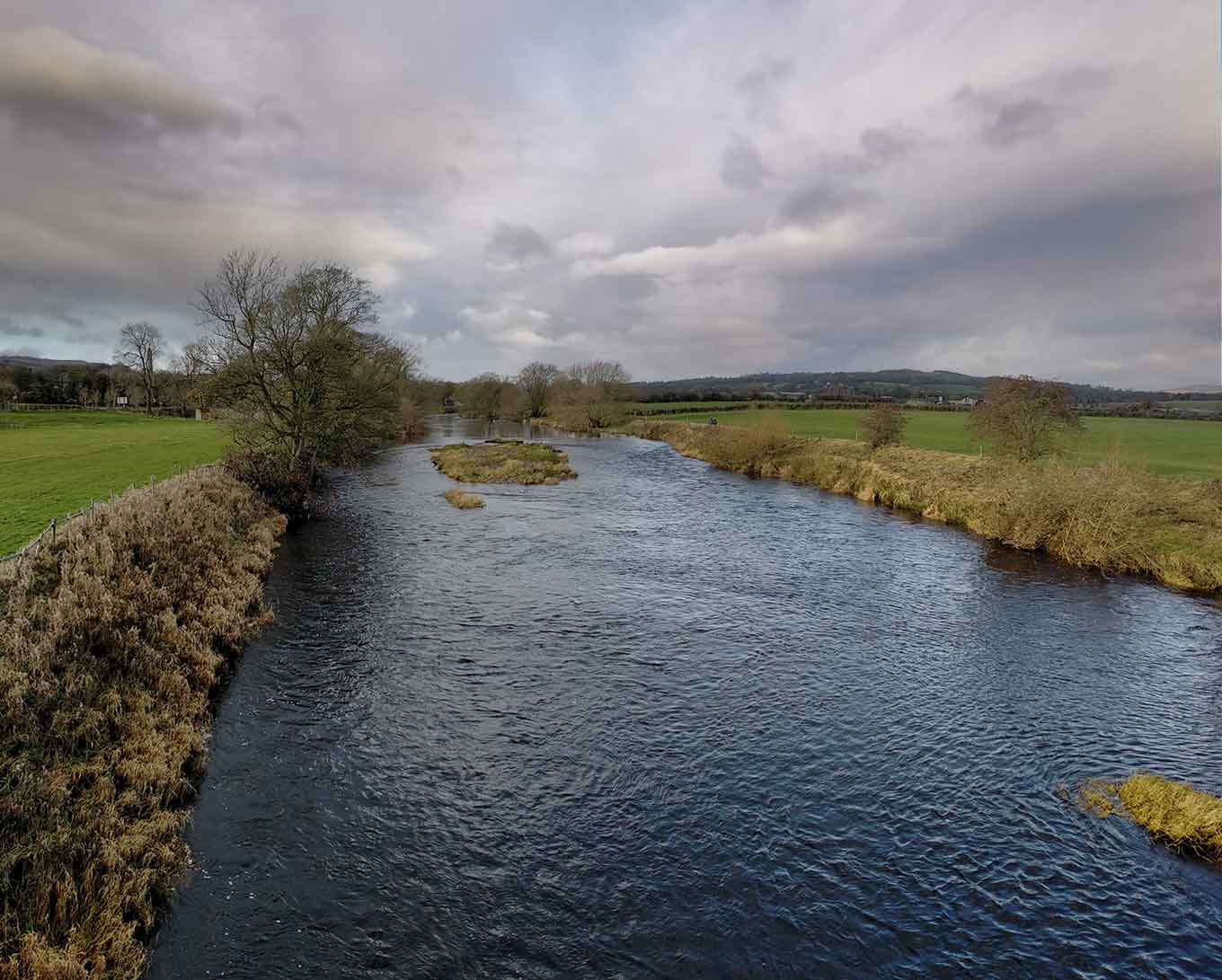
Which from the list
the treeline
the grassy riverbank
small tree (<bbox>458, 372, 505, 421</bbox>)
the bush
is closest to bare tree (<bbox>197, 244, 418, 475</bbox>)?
the bush

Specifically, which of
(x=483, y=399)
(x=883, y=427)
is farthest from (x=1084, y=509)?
(x=483, y=399)

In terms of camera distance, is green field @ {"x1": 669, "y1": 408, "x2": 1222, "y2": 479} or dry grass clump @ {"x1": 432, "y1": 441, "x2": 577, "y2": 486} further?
dry grass clump @ {"x1": 432, "y1": 441, "x2": 577, "y2": 486}

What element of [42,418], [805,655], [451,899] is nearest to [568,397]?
[42,418]

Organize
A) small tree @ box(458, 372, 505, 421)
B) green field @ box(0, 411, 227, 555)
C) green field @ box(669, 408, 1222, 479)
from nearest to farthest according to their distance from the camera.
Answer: green field @ box(0, 411, 227, 555)
green field @ box(669, 408, 1222, 479)
small tree @ box(458, 372, 505, 421)

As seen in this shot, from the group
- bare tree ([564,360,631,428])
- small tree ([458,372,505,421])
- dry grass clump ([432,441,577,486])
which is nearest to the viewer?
dry grass clump ([432,441,577,486])

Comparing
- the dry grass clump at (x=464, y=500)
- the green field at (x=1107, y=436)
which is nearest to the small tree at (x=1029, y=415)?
the green field at (x=1107, y=436)

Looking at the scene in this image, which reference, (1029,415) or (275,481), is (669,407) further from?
(275,481)

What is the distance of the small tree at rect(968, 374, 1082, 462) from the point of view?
3397 cm

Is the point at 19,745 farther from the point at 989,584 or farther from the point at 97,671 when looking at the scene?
the point at 989,584

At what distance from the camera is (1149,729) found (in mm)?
13219

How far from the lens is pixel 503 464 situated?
50.3 m

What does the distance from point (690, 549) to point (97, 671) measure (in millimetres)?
20308

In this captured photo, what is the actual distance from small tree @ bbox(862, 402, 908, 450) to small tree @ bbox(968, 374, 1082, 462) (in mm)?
14314

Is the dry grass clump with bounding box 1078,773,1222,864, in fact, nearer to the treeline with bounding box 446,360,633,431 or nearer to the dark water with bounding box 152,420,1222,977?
the dark water with bounding box 152,420,1222,977
